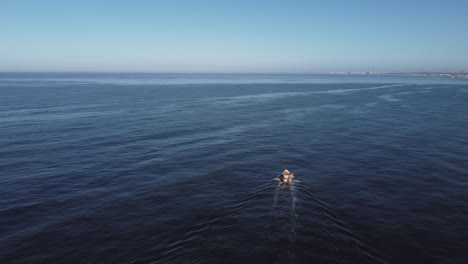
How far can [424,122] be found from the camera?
282 feet

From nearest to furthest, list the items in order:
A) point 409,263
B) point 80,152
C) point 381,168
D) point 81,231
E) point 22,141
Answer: point 409,263
point 81,231
point 381,168
point 80,152
point 22,141

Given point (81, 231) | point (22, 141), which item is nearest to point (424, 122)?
point (81, 231)

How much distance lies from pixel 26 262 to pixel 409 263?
33.4 m

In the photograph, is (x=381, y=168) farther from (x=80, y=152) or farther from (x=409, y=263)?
(x=80, y=152)

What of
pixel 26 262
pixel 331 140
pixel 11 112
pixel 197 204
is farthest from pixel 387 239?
pixel 11 112

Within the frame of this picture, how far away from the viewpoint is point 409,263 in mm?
24000

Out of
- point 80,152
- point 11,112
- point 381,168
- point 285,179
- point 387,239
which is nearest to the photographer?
point 387,239

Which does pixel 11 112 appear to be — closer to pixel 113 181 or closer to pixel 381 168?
pixel 113 181

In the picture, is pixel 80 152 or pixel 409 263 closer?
pixel 409 263

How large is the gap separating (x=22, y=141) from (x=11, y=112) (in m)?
46.1

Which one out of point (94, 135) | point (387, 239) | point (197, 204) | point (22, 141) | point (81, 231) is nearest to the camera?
point (387, 239)

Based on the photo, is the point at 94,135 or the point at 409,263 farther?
Answer: the point at 94,135

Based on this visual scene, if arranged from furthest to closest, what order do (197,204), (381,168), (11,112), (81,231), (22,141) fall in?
(11,112)
(22,141)
(381,168)
(197,204)
(81,231)

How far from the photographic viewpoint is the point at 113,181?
4144cm
